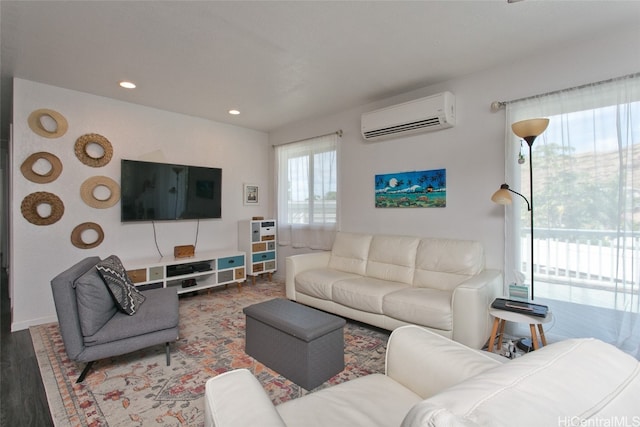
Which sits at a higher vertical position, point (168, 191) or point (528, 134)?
point (528, 134)

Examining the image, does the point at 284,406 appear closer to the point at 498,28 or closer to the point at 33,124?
the point at 498,28

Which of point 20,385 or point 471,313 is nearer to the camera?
point 20,385

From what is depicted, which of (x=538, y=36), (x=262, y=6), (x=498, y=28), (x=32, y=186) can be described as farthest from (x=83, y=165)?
(x=538, y=36)

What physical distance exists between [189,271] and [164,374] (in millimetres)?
1767

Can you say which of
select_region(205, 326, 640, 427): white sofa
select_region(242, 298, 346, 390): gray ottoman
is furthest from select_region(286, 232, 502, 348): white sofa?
select_region(205, 326, 640, 427): white sofa

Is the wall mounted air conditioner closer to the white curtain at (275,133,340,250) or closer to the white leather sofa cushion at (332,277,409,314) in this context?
the white curtain at (275,133,340,250)

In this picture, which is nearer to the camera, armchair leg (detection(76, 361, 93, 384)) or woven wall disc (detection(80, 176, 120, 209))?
armchair leg (detection(76, 361, 93, 384))

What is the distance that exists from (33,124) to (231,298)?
289 centimetres

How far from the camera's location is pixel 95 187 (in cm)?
348

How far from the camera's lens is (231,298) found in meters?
4.02

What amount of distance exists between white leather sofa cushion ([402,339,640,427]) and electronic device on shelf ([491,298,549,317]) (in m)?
1.75

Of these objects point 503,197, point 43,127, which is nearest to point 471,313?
point 503,197

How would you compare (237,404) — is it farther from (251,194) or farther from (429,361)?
(251,194)

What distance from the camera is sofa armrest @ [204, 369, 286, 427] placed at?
0.82 m
